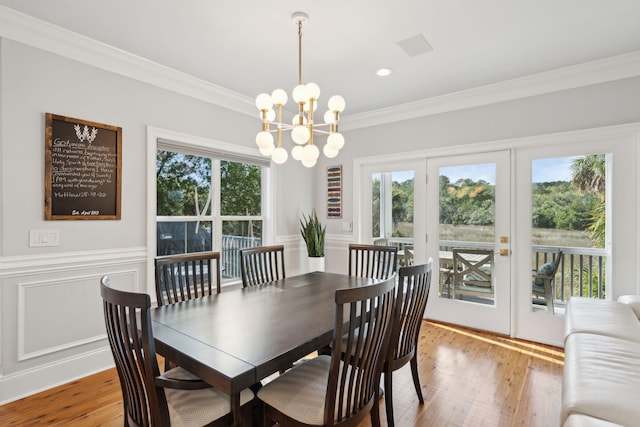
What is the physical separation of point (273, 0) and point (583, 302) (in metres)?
3.14

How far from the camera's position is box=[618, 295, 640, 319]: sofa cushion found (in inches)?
96.9

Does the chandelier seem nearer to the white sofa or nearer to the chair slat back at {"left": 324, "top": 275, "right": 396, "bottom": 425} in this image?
the chair slat back at {"left": 324, "top": 275, "right": 396, "bottom": 425}

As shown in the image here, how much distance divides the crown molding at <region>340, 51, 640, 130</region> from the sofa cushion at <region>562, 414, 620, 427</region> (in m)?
2.87

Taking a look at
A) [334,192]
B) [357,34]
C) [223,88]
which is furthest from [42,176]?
[334,192]

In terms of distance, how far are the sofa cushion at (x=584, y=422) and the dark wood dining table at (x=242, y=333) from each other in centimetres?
97

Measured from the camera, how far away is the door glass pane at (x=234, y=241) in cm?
369

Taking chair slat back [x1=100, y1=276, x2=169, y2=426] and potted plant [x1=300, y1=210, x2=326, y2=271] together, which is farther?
potted plant [x1=300, y1=210, x2=326, y2=271]

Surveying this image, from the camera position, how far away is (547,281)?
10.5ft

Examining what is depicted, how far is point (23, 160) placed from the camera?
2.29 meters

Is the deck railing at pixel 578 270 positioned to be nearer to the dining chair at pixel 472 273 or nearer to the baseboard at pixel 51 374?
the dining chair at pixel 472 273

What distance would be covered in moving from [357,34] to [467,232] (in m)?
2.36

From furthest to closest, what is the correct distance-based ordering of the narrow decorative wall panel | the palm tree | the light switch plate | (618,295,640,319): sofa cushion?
the narrow decorative wall panel
the palm tree
(618,295,640,319): sofa cushion
the light switch plate

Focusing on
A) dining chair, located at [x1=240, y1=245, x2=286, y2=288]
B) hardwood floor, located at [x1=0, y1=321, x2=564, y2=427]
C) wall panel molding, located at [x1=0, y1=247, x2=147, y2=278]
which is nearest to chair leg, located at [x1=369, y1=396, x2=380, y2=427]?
hardwood floor, located at [x1=0, y1=321, x2=564, y2=427]

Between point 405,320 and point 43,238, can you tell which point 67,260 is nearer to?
point 43,238
